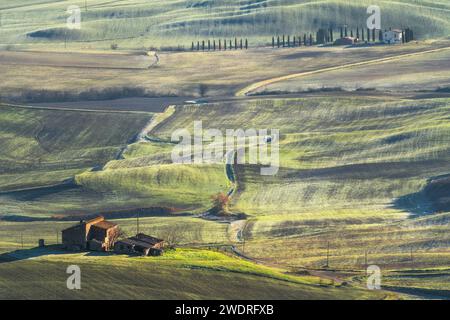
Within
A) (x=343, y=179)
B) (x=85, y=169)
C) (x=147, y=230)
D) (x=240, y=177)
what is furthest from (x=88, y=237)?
(x=85, y=169)

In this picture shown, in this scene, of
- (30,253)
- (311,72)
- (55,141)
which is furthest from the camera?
(311,72)

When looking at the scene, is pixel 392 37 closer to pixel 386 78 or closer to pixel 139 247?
pixel 386 78

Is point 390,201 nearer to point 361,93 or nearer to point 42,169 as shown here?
point 42,169

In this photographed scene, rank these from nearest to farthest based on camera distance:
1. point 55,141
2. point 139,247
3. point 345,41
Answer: point 139,247
point 55,141
point 345,41

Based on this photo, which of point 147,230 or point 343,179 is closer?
point 147,230

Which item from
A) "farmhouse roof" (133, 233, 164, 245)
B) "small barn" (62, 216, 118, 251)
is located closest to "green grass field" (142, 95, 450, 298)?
"farmhouse roof" (133, 233, 164, 245)

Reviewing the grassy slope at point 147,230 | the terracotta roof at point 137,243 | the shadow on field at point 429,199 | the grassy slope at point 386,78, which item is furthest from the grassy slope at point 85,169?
the grassy slope at point 386,78
